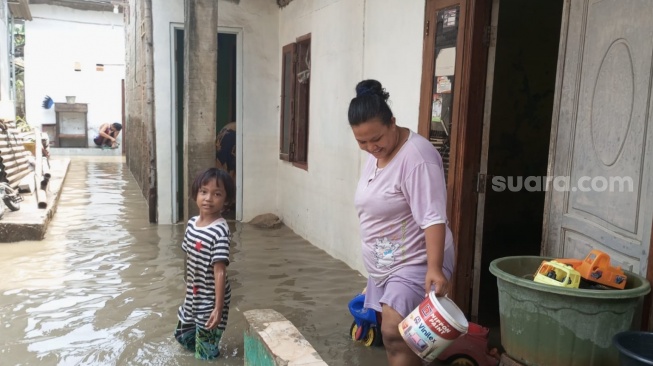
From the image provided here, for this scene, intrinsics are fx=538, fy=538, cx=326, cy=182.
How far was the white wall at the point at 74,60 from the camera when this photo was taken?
810 inches

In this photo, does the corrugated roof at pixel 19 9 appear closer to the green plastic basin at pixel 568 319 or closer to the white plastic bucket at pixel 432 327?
the white plastic bucket at pixel 432 327

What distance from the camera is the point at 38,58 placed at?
67.8 ft

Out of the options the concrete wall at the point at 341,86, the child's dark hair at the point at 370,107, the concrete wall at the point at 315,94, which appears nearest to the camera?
the child's dark hair at the point at 370,107

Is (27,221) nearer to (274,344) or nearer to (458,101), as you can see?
(274,344)

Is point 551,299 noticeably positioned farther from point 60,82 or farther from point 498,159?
point 60,82

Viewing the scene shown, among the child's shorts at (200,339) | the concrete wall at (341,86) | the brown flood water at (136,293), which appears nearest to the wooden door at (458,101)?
the concrete wall at (341,86)

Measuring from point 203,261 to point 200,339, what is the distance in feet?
1.78

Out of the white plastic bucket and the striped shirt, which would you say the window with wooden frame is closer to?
the striped shirt

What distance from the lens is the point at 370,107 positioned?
7.95 feet

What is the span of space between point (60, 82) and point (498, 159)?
20.5 metres

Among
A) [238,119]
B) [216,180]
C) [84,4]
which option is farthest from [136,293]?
[84,4]

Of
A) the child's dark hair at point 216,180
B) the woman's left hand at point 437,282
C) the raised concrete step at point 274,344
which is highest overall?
the child's dark hair at point 216,180

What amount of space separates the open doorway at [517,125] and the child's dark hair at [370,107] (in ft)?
7.17

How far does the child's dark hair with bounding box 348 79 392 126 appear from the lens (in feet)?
7.97
